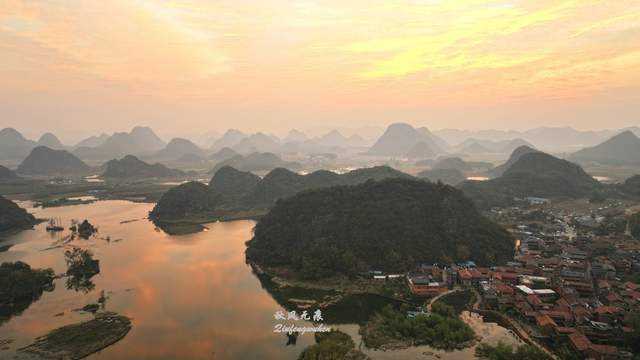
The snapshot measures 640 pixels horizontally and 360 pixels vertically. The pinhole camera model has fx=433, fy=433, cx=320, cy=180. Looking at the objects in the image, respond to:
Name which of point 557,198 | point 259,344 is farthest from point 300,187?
point 259,344

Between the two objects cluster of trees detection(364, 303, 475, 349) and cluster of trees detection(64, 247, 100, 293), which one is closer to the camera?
cluster of trees detection(364, 303, 475, 349)

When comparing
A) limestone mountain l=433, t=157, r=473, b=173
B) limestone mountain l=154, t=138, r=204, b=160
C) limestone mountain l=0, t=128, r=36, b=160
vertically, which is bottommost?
limestone mountain l=433, t=157, r=473, b=173

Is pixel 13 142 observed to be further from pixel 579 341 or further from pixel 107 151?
pixel 579 341

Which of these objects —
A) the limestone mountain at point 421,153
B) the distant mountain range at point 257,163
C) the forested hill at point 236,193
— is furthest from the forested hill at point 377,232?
the limestone mountain at point 421,153

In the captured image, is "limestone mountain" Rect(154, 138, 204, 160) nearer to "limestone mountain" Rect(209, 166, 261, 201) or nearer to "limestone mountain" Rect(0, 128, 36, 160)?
"limestone mountain" Rect(0, 128, 36, 160)

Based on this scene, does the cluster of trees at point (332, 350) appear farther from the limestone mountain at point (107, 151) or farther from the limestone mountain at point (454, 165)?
the limestone mountain at point (107, 151)

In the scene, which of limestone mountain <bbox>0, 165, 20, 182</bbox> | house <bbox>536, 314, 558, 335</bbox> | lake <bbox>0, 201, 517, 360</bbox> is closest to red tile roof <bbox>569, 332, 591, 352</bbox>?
house <bbox>536, 314, 558, 335</bbox>
